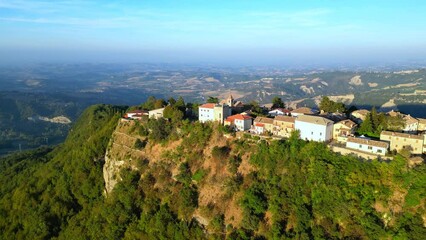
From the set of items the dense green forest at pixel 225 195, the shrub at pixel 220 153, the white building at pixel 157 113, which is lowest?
the dense green forest at pixel 225 195

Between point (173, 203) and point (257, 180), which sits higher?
point (257, 180)

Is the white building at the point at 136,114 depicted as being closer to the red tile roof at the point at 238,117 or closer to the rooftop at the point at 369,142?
the red tile roof at the point at 238,117

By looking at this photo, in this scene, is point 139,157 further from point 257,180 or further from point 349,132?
point 349,132

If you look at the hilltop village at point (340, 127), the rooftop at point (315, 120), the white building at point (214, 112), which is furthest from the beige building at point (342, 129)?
the white building at point (214, 112)

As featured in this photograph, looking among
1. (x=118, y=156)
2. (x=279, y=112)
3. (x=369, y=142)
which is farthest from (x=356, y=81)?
(x=118, y=156)

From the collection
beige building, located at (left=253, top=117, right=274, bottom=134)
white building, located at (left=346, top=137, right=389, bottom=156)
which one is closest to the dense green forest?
white building, located at (left=346, top=137, right=389, bottom=156)

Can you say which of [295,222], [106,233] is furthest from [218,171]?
[106,233]

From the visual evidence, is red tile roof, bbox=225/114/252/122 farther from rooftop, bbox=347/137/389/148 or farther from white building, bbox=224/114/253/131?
rooftop, bbox=347/137/389/148

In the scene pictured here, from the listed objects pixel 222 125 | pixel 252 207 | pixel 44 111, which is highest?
pixel 222 125
